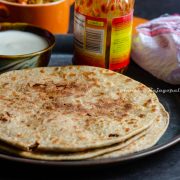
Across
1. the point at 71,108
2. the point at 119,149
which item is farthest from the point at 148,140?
the point at 71,108

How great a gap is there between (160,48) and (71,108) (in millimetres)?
399

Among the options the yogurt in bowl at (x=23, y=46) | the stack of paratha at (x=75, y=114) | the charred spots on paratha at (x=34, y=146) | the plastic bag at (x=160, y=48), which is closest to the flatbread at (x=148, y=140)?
the stack of paratha at (x=75, y=114)

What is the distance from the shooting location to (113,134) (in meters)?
0.94

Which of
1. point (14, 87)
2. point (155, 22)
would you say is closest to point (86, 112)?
point (14, 87)

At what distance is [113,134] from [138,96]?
0.59ft

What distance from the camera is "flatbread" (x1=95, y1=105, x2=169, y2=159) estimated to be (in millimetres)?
910

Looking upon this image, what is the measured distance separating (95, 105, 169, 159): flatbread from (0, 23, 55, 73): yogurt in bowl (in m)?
0.37

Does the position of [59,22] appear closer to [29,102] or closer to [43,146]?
[29,102]

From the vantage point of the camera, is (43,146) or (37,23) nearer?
(43,146)

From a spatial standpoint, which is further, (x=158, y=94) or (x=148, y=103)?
(x=158, y=94)

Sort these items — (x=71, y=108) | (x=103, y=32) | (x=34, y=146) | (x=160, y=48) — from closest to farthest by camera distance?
(x=34, y=146) < (x=71, y=108) < (x=103, y=32) < (x=160, y=48)

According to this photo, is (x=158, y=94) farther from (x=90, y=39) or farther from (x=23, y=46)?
(x=23, y=46)

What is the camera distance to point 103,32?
1.19 meters

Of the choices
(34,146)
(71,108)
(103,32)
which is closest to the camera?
(34,146)
